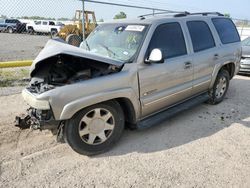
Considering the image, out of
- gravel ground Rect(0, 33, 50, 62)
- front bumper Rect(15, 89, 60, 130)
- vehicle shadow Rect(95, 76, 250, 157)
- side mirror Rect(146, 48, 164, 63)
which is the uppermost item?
side mirror Rect(146, 48, 164, 63)

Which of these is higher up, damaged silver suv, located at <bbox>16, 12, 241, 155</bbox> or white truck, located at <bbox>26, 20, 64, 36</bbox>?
damaged silver suv, located at <bbox>16, 12, 241, 155</bbox>

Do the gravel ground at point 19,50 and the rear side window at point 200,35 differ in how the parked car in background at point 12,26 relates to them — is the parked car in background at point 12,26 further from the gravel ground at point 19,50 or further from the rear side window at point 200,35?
the rear side window at point 200,35

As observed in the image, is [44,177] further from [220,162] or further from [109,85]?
[220,162]

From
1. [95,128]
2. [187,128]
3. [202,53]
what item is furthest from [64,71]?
[202,53]

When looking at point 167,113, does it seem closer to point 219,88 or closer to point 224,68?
point 219,88

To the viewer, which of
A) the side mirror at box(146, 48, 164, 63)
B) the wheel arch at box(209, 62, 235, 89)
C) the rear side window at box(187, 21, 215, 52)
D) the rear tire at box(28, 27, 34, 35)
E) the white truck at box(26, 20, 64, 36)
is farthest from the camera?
the white truck at box(26, 20, 64, 36)

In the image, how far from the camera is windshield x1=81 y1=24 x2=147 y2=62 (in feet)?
11.8

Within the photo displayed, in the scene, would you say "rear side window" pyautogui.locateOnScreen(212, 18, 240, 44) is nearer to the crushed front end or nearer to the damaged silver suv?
the damaged silver suv

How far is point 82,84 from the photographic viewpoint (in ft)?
9.84

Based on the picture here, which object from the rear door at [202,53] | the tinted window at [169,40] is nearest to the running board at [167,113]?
the rear door at [202,53]

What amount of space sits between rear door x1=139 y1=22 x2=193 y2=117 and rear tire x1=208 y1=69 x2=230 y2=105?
111 cm

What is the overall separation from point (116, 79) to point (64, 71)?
76 cm

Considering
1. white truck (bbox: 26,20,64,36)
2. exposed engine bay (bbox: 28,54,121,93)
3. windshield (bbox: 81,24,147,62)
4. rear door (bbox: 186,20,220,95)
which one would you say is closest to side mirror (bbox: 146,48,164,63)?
windshield (bbox: 81,24,147,62)

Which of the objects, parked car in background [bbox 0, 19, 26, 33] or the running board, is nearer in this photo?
the running board
